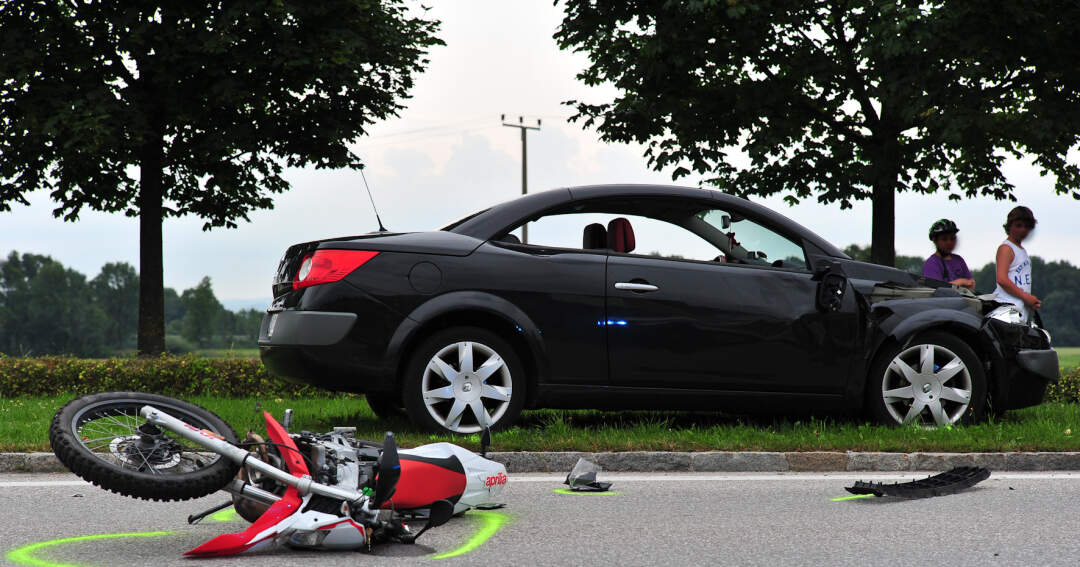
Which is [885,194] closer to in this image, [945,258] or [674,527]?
[945,258]

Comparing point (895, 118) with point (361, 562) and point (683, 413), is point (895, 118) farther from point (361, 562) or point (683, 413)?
point (361, 562)

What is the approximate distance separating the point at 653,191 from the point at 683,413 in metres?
2.25

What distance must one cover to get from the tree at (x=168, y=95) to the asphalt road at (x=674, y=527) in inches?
485

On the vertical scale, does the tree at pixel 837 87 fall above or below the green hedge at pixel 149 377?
above

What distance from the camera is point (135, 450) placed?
4176 millimetres

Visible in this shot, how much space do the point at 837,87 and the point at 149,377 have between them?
12.7m

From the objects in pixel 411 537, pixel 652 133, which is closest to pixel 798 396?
pixel 411 537

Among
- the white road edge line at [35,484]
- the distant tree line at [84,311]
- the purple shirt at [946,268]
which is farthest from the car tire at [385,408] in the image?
the distant tree line at [84,311]

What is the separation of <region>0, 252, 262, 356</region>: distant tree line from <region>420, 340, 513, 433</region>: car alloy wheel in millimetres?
81680

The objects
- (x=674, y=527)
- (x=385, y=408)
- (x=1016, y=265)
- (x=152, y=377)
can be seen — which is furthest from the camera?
(x=152, y=377)

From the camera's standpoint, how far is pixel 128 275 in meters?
132

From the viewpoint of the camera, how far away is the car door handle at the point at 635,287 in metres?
7.13

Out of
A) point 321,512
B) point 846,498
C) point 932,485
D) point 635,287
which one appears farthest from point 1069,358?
point 321,512

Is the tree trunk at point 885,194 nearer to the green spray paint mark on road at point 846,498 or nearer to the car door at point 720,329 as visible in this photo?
the car door at point 720,329
